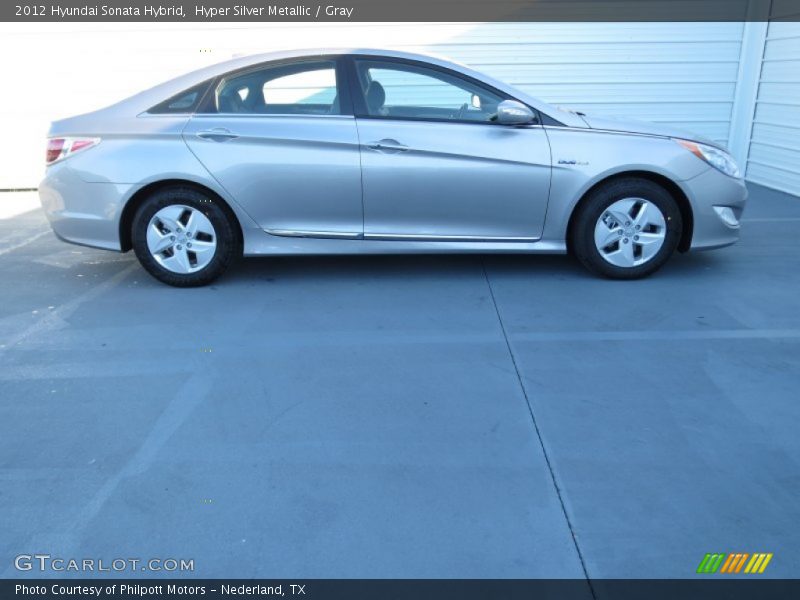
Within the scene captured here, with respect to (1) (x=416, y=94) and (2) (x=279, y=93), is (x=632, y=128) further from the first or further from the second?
(2) (x=279, y=93)

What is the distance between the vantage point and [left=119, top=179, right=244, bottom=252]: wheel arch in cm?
470

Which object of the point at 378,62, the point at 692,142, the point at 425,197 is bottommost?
the point at 425,197

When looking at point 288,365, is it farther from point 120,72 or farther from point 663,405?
point 120,72

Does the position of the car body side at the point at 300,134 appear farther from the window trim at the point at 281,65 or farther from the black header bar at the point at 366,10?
the black header bar at the point at 366,10

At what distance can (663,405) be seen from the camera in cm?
316

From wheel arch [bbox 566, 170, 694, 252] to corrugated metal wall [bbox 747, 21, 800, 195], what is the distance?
12.8ft

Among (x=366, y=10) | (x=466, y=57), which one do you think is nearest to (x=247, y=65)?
(x=366, y=10)

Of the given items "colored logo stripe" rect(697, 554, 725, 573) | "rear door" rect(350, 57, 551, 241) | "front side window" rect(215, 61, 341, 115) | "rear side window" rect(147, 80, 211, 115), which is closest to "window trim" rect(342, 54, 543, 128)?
"rear door" rect(350, 57, 551, 241)

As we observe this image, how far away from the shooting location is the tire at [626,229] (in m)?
4.71

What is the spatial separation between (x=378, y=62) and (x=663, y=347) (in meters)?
2.68

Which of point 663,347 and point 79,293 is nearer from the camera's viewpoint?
point 663,347

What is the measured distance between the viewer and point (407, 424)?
3045 mm
